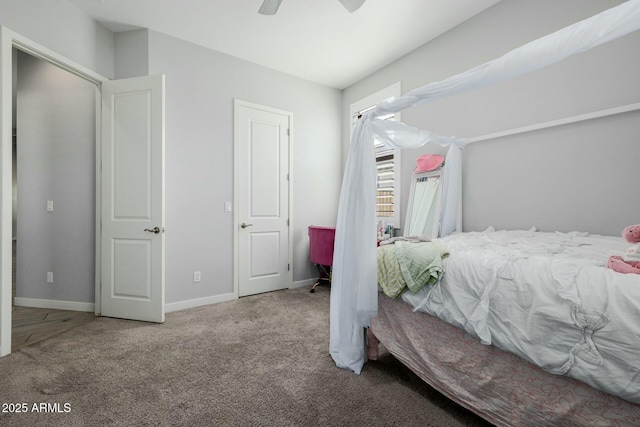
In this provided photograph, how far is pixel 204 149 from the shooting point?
323cm

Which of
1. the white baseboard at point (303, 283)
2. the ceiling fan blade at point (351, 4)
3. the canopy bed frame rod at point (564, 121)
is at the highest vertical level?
the ceiling fan blade at point (351, 4)

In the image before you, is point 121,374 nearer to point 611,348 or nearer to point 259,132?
point 611,348

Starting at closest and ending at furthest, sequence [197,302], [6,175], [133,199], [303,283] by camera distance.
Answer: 1. [6,175]
2. [133,199]
3. [197,302]
4. [303,283]

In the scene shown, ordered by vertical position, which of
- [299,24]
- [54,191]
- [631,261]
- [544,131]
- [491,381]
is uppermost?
[299,24]

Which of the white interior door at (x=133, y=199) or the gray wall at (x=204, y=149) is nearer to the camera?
the white interior door at (x=133, y=199)

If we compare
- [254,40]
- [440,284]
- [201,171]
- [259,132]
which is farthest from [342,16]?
[440,284]

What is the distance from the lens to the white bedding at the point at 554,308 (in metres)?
0.93

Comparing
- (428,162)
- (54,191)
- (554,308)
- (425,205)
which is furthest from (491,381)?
(54,191)

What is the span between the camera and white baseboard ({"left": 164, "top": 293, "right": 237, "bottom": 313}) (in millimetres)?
3002

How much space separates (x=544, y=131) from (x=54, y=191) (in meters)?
4.71

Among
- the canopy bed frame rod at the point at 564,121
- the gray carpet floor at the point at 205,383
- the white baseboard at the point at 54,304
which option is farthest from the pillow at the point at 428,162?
the white baseboard at the point at 54,304

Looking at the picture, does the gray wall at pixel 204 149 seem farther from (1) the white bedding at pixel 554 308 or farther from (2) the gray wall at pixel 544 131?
(1) the white bedding at pixel 554 308

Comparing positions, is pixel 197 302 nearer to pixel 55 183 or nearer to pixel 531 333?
pixel 55 183

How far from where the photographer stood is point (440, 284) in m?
1.51
